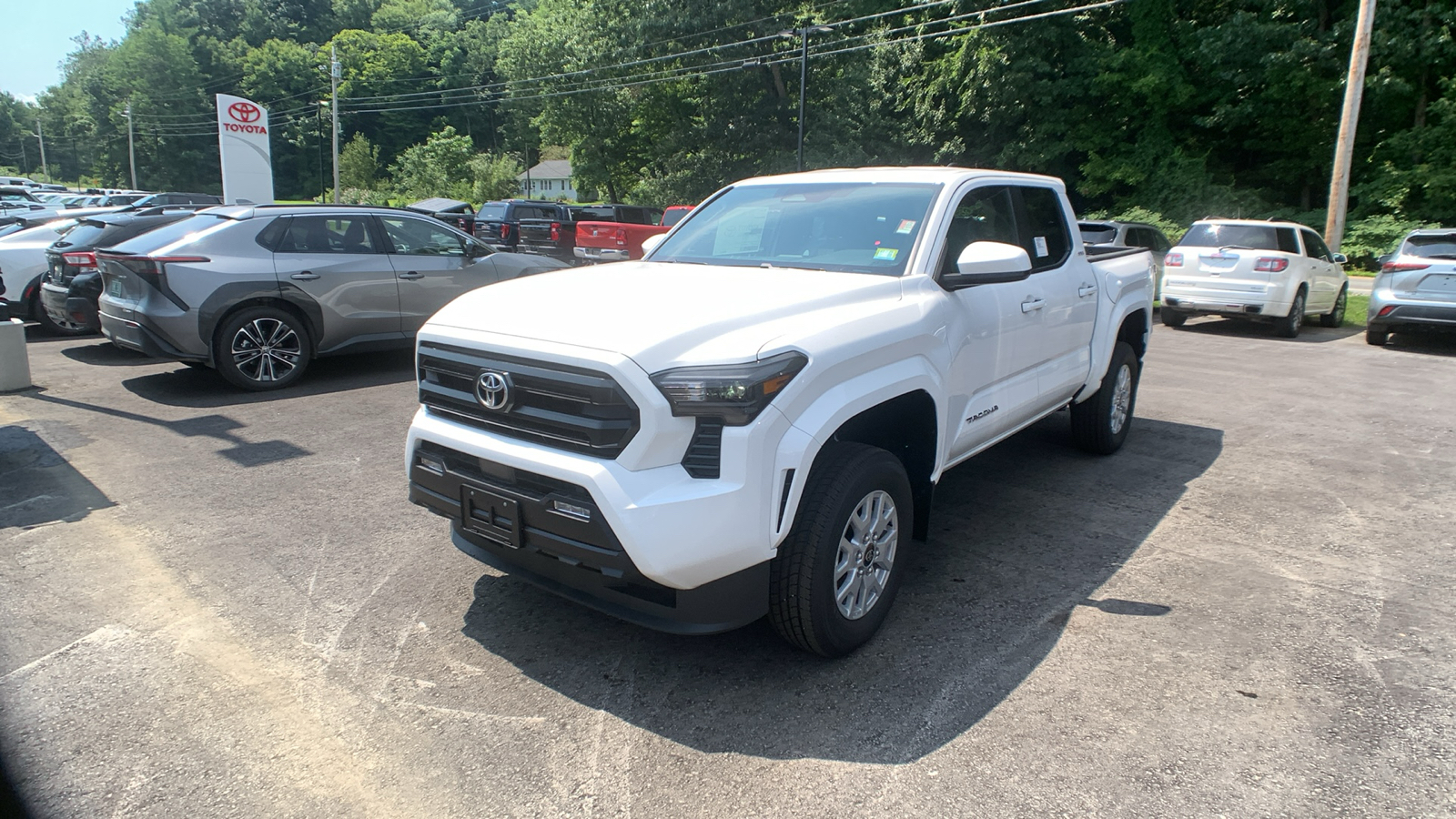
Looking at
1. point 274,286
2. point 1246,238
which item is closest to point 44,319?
point 274,286

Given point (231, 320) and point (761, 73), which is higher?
point (761, 73)

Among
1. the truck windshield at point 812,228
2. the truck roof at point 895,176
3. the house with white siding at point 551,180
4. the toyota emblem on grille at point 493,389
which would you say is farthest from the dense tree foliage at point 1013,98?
the house with white siding at point 551,180

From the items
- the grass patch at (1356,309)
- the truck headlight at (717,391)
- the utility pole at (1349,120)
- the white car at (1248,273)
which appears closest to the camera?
the truck headlight at (717,391)

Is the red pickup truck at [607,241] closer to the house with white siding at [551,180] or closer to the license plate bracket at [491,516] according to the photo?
the license plate bracket at [491,516]

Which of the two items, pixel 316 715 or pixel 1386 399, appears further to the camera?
pixel 1386 399

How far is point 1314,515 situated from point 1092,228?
9544 mm

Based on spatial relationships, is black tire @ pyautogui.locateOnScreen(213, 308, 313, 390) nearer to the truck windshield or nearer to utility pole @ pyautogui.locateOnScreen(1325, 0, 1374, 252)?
the truck windshield

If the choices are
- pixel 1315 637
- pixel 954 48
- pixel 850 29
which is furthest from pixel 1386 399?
pixel 850 29

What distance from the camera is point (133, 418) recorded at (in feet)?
23.4

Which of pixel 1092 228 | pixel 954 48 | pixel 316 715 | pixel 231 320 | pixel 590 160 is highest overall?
pixel 954 48

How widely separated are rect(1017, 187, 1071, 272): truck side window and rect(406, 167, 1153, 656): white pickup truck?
0.54 m

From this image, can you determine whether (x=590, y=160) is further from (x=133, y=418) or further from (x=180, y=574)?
(x=180, y=574)

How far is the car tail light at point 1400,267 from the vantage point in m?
12.0

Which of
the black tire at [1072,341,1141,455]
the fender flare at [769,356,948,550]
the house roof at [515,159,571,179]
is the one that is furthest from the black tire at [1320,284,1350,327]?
the house roof at [515,159,571,179]
